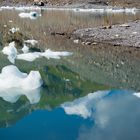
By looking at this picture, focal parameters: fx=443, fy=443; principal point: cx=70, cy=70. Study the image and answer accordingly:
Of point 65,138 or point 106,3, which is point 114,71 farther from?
point 106,3

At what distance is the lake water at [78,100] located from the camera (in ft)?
28.4

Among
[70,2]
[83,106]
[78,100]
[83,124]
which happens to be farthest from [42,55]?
[70,2]

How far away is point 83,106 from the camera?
34.1 ft

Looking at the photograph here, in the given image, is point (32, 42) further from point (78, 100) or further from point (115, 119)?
point (115, 119)

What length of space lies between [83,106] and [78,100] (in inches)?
20.0

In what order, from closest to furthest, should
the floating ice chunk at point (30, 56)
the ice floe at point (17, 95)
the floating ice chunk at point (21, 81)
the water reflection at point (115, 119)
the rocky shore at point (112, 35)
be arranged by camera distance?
1. the water reflection at point (115, 119)
2. the ice floe at point (17, 95)
3. the floating ice chunk at point (21, 81)
4. the floating ice chunk at point (30, 56)
5. the rocky shore at point (112, 35)

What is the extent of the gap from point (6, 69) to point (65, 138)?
436 centimetres

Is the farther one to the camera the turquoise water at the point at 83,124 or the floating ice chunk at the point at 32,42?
the floating ice chunk at the point at 32,42

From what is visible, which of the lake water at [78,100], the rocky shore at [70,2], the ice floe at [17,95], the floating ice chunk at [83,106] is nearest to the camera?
the lake water at [78,100]

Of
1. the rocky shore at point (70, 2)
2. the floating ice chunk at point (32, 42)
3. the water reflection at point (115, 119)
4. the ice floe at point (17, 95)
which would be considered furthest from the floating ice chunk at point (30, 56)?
the rocky shore at point (70, 2)

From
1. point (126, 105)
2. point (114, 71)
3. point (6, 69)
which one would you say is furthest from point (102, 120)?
point (114, 71)

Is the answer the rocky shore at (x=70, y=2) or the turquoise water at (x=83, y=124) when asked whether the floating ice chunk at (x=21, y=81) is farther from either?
the rocky shore at (x=70, y=2)

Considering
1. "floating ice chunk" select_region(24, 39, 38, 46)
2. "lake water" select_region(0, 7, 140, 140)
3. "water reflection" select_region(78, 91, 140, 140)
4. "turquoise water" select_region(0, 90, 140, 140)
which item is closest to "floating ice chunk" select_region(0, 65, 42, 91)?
"lake water" select_region(0, 7, 140, 140)

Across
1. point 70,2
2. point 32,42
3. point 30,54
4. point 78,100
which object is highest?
point 78,100
